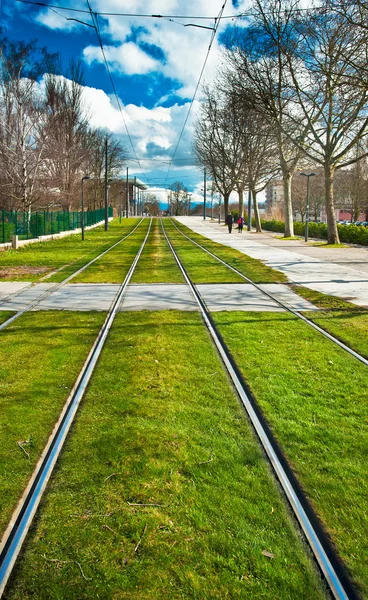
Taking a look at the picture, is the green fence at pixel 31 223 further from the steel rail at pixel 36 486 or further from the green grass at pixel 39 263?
the steel rail at pixel 36 486

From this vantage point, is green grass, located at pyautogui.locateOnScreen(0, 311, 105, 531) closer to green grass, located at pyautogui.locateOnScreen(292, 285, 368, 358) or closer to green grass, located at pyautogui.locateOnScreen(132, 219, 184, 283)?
green grass, located at pyautogui.locateOnScreen(292, 285, 368, 358)

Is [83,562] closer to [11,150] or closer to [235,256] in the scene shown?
[235,256]

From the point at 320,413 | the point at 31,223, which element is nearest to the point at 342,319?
the point at 320,413

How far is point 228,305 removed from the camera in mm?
11227

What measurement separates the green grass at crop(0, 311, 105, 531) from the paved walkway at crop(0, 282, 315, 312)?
126 cm

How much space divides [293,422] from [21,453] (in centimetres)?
230

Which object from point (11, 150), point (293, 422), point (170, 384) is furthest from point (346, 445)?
point (11, 150)

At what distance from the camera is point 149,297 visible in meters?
12.2

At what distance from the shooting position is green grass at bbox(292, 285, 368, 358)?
7992 millimetres

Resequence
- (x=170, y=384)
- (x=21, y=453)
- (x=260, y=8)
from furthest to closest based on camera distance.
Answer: (x=260, y=8) < (x=170, y=384) < (x=21, y=453)

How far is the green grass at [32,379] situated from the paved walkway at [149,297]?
126 centimetres

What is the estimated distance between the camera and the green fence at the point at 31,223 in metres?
28.8

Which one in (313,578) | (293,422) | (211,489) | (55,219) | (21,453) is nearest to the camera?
(313,578)

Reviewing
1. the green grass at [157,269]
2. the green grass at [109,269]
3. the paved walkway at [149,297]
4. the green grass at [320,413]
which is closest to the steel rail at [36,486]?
the green grass at [320,413]
